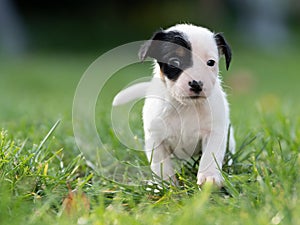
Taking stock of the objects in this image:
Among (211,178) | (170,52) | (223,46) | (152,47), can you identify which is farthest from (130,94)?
(211,178)

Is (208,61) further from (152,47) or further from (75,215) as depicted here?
(75,215)

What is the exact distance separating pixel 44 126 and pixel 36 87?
273 inches

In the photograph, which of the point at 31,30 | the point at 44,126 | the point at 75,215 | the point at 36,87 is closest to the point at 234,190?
the point at 75,215

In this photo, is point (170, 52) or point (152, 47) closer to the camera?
point (170, 52)

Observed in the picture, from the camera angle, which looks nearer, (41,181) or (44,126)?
(41,181)

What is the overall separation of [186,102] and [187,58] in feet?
0.88

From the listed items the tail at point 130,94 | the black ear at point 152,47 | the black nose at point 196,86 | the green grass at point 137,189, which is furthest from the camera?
the tail at point 130,94

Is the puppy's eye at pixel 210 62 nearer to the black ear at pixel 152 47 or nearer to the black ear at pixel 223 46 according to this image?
the black ear at pixel 223 46

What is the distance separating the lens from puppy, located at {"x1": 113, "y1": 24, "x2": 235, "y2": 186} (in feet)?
11.0

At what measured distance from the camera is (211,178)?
329 centimetres

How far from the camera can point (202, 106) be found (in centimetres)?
359

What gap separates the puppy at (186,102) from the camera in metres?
3.36

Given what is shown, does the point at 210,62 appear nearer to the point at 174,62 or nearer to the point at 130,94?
the point at 174,62

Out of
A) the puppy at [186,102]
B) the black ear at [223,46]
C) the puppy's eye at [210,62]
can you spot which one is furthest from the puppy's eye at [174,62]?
the black ear at [223,46]
